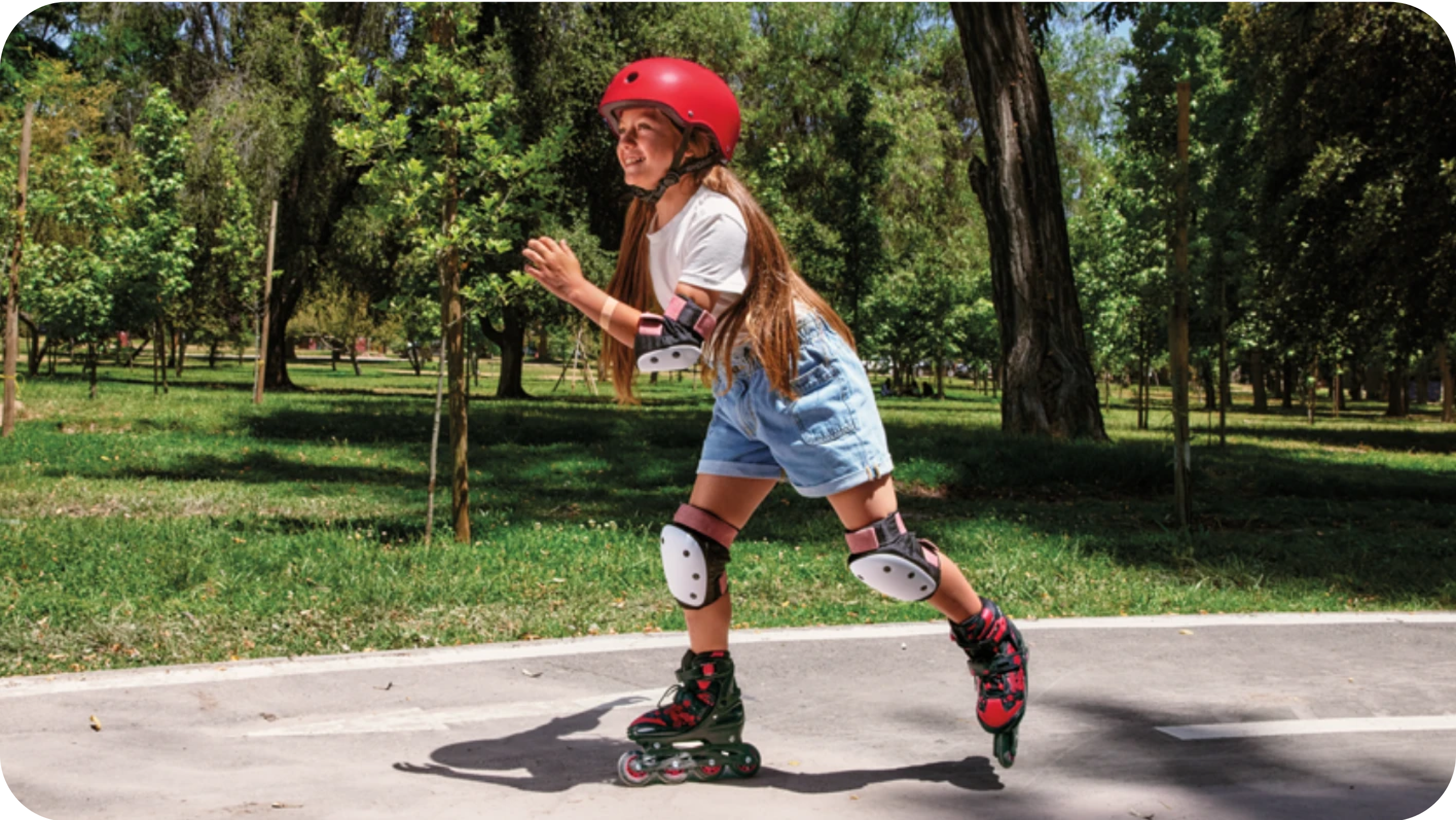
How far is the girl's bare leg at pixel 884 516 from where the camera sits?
11.0 feet

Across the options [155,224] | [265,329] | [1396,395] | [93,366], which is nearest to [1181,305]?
[93,366]

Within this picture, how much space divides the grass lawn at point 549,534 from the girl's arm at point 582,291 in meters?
2.22

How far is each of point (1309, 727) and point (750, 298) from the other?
7.21 feet

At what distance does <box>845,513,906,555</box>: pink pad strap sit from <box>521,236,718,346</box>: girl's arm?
0.73m

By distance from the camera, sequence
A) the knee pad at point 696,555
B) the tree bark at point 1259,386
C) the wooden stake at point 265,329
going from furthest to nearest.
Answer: the tree bark at point 1259,386
the wooden stake at point 265,329
the knee pad at point 696,555

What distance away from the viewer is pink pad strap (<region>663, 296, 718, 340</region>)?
10.2 ft

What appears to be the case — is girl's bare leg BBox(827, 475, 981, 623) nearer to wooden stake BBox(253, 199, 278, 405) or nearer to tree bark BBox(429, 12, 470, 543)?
tree bark BBox(429, 12, 470, 543)

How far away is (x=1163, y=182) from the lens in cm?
855

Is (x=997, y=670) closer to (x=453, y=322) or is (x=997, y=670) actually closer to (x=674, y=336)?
(x=674, y=336)

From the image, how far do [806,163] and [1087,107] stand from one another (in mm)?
8999

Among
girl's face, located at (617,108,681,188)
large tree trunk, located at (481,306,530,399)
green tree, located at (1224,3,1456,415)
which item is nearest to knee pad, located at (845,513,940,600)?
girl's face, located at (617,108,681,188)

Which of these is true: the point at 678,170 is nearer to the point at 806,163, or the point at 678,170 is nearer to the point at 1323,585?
the point at 1323,585

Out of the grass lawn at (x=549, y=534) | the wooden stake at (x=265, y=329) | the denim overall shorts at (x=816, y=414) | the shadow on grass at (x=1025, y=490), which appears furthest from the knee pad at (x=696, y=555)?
the wooden stake at (x=265, y=329)

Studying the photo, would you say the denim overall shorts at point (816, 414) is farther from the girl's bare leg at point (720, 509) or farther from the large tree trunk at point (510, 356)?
the large tree trunk at point (510, 356)
